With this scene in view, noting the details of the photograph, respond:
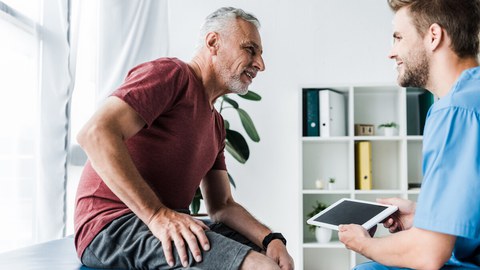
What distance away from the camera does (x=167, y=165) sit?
143 cm

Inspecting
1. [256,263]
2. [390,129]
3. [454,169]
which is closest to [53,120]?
[256,263]

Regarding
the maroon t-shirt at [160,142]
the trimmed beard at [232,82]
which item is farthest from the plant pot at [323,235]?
the maroon t-shirt at [160,142]

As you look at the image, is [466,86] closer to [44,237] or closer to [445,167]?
[445,167]

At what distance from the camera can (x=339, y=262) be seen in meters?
3.22

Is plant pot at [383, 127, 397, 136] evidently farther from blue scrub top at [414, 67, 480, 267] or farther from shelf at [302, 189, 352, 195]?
blue scrub top at [414, 67, 480, 267]

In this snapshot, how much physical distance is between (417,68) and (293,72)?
6.79 feet

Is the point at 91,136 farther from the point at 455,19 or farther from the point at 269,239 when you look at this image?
the point at 455,19

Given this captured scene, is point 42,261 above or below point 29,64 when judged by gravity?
below

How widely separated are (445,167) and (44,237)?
1.81m

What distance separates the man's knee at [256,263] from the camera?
47.7 inches

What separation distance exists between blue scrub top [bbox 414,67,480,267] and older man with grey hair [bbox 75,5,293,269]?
1.39ft

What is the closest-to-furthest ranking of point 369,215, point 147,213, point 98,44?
Result: 1. point 147,213
2. point 369,215
3. point 98,44

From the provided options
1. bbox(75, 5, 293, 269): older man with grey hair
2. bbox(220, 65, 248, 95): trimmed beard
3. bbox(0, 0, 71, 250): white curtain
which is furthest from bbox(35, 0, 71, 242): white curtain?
bbox(220, 65, 248, 95): trimmed beard

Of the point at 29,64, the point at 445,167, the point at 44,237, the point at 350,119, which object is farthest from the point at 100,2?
the point at 445,167
